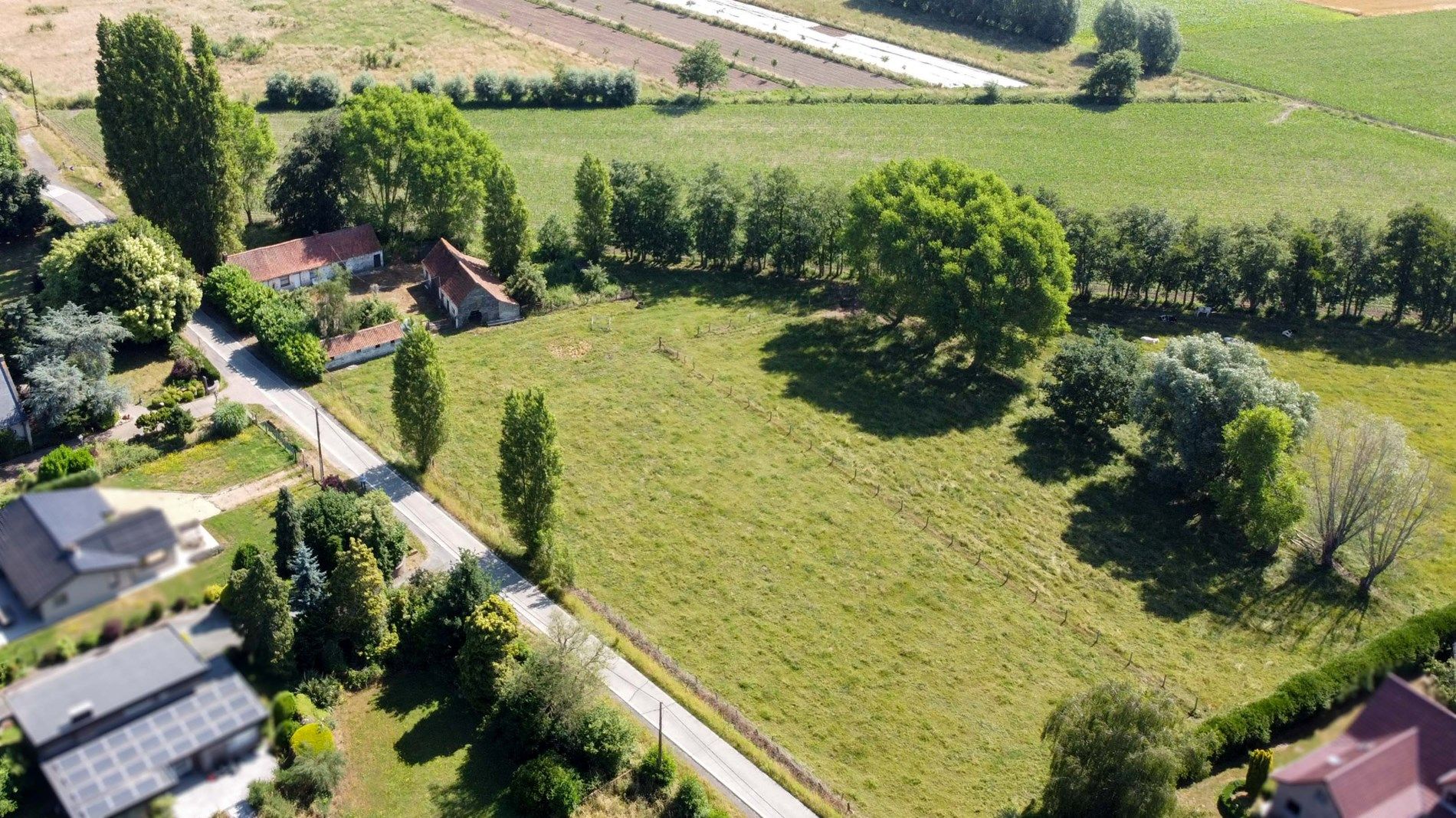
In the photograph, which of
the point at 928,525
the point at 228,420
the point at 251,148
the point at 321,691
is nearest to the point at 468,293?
the point at 228,420

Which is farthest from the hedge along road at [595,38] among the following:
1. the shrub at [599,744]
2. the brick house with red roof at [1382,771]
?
the brick house with red roof at [1382,771]

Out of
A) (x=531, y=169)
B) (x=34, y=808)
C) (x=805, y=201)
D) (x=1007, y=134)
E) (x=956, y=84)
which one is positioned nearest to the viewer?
(x=34, y=808)

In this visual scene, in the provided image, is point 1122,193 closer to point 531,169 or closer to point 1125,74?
point 1125,74

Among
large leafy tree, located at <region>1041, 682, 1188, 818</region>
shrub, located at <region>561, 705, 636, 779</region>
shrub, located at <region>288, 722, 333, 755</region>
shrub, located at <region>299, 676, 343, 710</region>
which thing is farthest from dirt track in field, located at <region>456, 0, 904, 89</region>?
large leafy tree, located at <region>1041, 682, 1188, 818</region>

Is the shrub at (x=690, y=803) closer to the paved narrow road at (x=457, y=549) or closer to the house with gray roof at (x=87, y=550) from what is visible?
the paved narrow road at (x=457, y=549)

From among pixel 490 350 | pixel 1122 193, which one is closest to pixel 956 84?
pixel 1122 193
